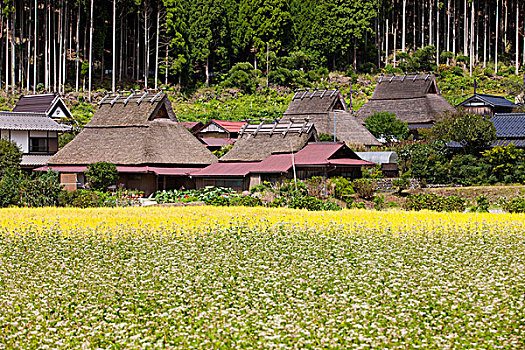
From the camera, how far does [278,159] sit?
4306 centimetres

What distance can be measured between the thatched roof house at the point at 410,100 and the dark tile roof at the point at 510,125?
16418 mm

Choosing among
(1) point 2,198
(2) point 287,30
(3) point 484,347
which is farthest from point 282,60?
(3) point 484,347

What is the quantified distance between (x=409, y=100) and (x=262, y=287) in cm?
5690

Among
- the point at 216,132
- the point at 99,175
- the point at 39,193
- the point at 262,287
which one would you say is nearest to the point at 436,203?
the point at 39,193

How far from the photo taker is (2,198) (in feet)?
109

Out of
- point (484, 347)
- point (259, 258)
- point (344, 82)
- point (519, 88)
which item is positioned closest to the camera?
point (484, 347)

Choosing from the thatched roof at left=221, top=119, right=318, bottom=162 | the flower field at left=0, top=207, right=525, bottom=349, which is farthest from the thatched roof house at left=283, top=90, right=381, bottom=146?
the flower field at left=0, top=207, right=525, bottom=349

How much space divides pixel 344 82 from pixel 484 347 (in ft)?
238

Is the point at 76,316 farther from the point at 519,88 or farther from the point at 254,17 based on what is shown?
the point at 254,17

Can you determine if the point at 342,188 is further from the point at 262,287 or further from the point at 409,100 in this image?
the point at 409,100

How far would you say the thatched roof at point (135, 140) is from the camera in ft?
150

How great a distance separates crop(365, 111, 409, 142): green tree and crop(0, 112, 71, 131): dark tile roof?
75.6 feet

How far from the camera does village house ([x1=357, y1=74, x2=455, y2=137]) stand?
65.2m

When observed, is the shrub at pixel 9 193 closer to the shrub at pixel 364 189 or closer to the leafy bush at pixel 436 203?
the shrub at pixel 364 189
